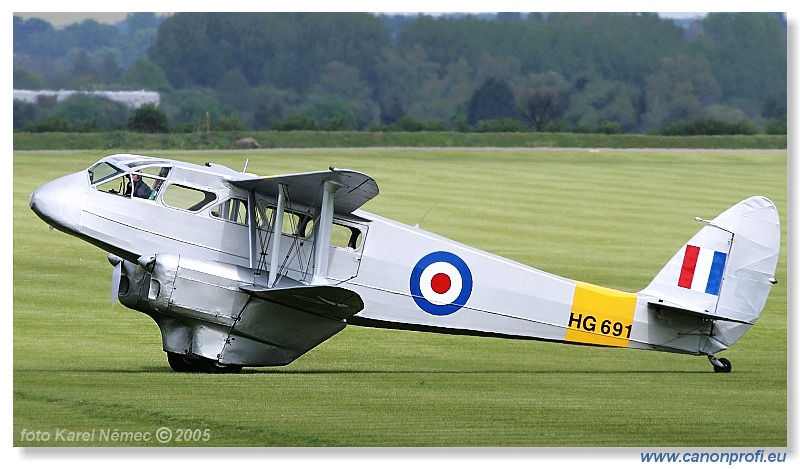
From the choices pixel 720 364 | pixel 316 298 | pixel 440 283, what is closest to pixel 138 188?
pixel 316 298

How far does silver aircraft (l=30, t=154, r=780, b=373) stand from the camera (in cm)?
1593

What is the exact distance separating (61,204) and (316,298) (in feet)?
10.9

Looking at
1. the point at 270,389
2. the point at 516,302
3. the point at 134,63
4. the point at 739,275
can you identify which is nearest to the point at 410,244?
the point at 516,302

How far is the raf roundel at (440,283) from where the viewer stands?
16906mm

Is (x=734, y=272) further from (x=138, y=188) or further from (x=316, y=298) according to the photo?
(x=138, y=188)

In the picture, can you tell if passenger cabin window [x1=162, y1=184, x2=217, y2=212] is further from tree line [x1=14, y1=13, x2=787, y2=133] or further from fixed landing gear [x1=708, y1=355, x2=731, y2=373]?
fixed landing gear [x1=708, y1=355, x2=731, y2=373]

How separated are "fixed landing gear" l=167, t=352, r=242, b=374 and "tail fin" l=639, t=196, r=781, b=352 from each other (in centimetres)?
568

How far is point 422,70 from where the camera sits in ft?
84.7

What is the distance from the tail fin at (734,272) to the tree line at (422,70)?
3.31 meters

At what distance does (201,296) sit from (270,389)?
4.69 feet

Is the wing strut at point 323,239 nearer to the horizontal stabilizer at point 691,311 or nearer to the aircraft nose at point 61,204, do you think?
the aircraft nose at point 61,204

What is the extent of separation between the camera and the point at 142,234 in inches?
631

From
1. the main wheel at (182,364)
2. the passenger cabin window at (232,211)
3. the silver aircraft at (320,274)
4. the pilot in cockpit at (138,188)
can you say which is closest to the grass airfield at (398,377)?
the main wheel at (182,364)
